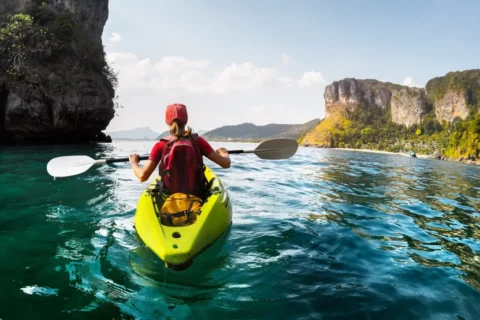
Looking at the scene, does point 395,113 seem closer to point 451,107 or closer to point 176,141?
point 451,107

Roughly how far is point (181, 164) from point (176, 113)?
73 cm

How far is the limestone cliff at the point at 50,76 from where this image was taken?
24.1m

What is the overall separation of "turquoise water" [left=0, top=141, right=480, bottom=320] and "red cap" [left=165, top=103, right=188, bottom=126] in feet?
6.23

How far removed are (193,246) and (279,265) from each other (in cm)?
125

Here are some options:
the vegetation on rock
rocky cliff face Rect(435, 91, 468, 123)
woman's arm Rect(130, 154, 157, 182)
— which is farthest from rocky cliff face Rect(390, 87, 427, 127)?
woman's arm Rect(130, 154, 157, 182)

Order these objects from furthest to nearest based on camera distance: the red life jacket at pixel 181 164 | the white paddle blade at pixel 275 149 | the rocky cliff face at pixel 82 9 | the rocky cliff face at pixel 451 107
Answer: the rocky cliff face at pixel 451 107 < the rocky cliff face at pixel 82 9 < the white paddle blade at pixel 275 149 < the red life jacket at pixel 181 164

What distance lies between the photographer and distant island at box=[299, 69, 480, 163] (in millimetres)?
128125

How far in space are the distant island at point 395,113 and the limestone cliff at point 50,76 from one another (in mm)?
93683

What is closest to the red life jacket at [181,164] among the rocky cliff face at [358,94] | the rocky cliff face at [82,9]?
the rocky cliff face at [82,9]

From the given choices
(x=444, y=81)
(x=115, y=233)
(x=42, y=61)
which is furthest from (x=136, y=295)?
(x=444, y=81)

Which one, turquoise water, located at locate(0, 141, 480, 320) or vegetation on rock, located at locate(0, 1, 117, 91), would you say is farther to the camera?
vegetation on rock, located at locate(0, 1, 117, 91)

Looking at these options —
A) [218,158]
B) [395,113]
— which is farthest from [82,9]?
[395,113]

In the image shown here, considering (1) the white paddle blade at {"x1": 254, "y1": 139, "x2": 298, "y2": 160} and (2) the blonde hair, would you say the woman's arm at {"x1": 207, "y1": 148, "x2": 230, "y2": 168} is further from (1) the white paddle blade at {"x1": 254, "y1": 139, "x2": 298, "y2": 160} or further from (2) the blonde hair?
(1) the white paddle blade at {"x1": 254, "y1": 139, "x2": 298, "y2": 160}

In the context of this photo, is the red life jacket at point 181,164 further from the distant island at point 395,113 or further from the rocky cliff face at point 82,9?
the distant island at point 395,113
